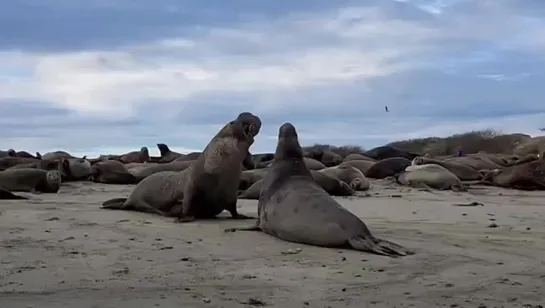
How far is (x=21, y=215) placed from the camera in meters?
7.53

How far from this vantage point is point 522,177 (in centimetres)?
1240

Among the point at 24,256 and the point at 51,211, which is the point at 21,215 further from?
the point at 24,256

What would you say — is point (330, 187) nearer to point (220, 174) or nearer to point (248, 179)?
point (248, 179)

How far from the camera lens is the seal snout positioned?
755 cm

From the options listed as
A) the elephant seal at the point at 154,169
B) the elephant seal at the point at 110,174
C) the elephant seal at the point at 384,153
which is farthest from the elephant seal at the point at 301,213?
the elephant seal at the point at 384,153

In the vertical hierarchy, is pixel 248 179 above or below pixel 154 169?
below

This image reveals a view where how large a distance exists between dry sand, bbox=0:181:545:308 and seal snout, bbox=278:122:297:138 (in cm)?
97

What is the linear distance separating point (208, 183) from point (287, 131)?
36.8 inches

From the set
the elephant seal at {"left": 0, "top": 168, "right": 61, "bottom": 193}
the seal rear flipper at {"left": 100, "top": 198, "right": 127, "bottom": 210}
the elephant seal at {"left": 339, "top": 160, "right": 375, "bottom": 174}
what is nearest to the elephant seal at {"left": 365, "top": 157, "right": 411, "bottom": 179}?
the elephant seal at {"left": 339, "top": 160, "right": 375, "bottom": 174}

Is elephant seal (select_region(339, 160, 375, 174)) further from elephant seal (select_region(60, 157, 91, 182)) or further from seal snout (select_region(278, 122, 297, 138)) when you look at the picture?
seal snout (select_region(278, 122, 297, 138))

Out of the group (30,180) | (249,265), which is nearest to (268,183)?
(249,265)

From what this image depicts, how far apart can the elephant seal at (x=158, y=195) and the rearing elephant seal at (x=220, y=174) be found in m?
0.34

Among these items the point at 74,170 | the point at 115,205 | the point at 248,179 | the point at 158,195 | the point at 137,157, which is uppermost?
the point at 137,157


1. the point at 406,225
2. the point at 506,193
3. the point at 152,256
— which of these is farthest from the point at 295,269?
the point at 506,193
